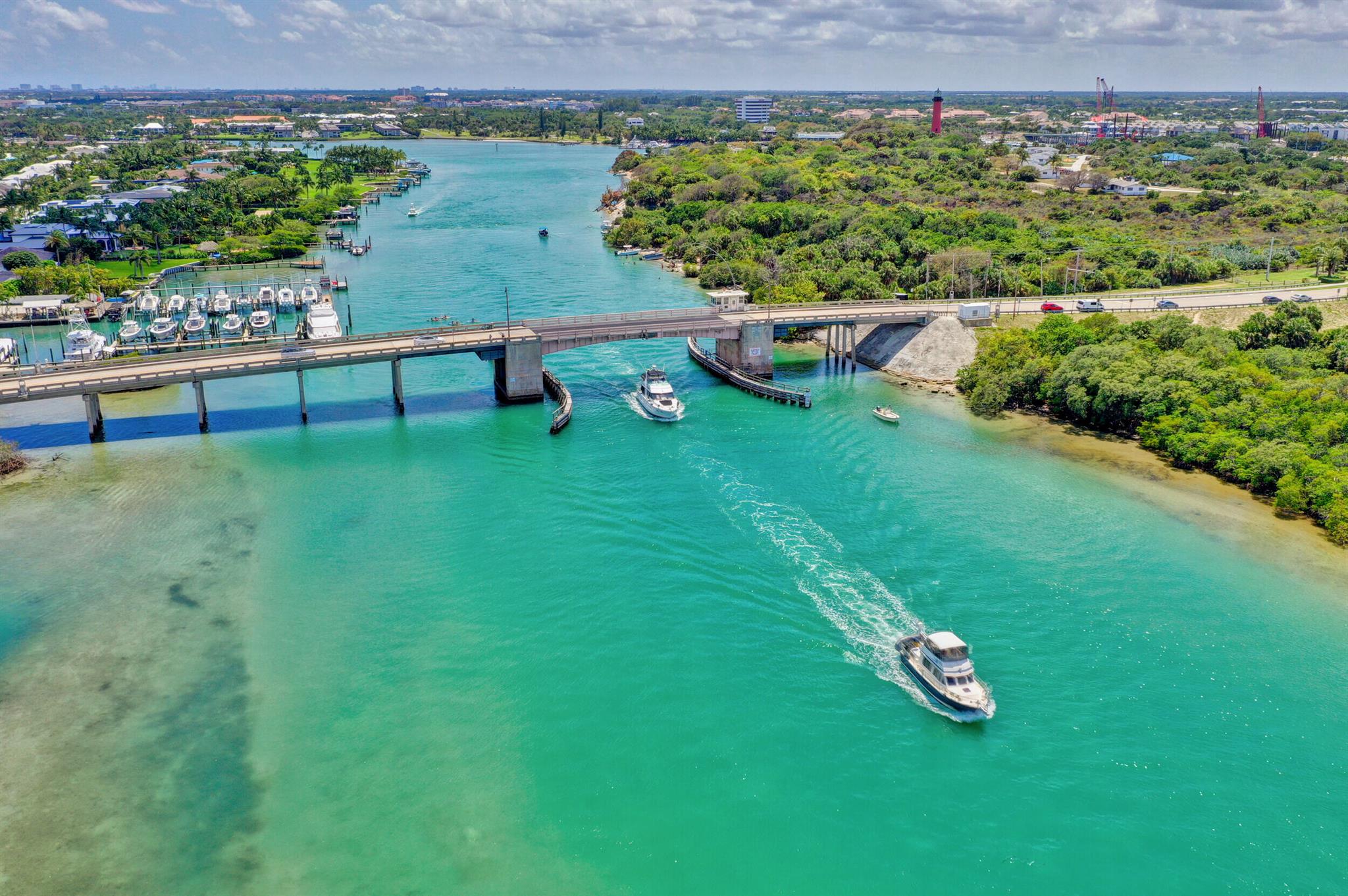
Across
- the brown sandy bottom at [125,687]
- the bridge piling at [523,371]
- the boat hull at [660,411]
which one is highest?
the bridge piling at [523,371]

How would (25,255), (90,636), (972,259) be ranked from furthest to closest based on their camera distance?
(25,255), (972,259), (90,636)

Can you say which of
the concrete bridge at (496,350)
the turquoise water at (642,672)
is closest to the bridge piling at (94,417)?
the concrete bridge at (496,350)

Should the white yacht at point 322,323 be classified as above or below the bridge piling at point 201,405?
above

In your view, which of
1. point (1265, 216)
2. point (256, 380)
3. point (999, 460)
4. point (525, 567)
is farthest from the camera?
point (1265, 216)

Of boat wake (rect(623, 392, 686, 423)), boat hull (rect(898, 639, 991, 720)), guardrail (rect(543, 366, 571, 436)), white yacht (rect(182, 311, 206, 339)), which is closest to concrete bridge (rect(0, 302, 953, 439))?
guardrail (rect(543, 366, 571, 436))

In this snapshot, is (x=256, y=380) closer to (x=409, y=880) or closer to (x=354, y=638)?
(x=354, y=638)

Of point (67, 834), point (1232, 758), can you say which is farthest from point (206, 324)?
point (1232, 758)

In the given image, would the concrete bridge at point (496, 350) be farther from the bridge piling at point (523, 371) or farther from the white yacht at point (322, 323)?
the white yacht at point (322, 323)
